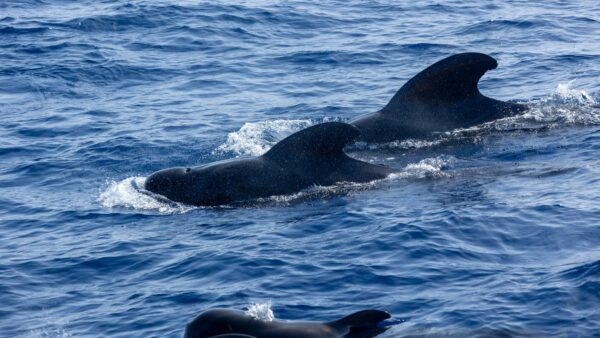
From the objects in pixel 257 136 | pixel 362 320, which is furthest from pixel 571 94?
pixel 362 320

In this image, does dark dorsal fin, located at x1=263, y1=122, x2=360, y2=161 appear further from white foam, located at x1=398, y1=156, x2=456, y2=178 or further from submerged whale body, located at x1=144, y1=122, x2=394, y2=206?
white foam, located at x1=398, y1=156, x2=456, y2=178

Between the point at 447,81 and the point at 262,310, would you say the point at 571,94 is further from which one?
the point at 262,310

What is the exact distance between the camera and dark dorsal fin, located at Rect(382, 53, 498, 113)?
59.8 ft

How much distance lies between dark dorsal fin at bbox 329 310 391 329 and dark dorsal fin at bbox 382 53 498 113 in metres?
8.91

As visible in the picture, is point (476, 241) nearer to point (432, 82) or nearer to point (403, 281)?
point (403, 281)

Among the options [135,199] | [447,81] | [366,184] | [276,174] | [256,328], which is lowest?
[135,199]

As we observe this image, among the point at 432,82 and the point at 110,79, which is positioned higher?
the point at 432,82

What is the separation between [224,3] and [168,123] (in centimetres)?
1278

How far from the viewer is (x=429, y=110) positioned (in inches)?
753

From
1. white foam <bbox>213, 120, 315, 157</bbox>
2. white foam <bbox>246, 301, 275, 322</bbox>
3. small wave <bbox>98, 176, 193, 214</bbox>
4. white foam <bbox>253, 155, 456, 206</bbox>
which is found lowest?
small wave <bbox>98, 176, 193, 214</bbox>

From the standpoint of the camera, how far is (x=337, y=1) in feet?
116

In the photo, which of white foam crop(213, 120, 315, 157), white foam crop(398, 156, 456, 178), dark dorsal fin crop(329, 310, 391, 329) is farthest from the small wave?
dark dorsal fin crop(329, 310, 391, 329)

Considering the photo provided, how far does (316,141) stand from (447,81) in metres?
3.44

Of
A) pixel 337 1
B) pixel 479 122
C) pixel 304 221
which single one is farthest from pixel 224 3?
pixel 304 221
